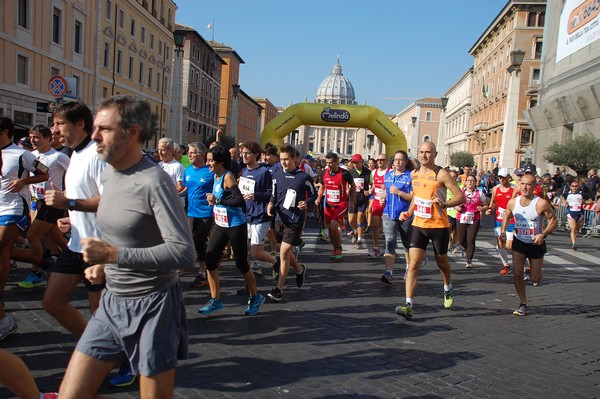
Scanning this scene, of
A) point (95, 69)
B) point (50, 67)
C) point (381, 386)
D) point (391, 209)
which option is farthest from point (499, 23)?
point (381, 386)

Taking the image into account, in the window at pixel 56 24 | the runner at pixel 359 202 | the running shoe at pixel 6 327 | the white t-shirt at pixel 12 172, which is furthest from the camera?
the window at pixel 56 24

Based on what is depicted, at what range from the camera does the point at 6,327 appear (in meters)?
4.82

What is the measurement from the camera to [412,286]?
21.1 feet

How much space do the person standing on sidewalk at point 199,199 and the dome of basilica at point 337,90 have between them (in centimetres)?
18529

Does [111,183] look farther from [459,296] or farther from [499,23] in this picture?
[499,23]

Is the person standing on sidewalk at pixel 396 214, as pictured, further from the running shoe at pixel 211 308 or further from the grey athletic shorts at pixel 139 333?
the grey athletic shorts at pixel 139 333

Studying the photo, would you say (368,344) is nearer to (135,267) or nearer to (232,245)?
(232,245)

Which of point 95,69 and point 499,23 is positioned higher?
point 499,23

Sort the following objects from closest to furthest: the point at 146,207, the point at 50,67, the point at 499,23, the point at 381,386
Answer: the point at 146,207 → the point at 381,386 → the point at 50,67 → the point at 499,23

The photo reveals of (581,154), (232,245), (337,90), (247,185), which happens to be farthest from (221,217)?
(337,90)

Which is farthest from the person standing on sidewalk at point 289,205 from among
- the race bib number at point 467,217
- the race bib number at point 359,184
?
the race bib number at point 359,184

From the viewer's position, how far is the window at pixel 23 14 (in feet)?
84.7

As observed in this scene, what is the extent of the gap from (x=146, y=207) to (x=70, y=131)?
1793 millimetres

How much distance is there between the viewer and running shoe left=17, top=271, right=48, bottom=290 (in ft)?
22.1
